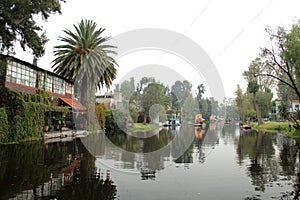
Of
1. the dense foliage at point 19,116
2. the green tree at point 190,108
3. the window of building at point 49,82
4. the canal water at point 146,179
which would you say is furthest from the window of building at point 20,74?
the green tree at point 190,108

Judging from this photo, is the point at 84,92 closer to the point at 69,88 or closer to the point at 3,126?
the point at 69,88

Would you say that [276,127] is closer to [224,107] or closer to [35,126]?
[35,126]

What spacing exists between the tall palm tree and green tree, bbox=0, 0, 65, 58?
18.7 metres

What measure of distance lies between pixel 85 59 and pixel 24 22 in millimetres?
21037

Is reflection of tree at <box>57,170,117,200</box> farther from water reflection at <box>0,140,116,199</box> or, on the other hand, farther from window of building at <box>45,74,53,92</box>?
window of building at <box>45,74,53,92</box>

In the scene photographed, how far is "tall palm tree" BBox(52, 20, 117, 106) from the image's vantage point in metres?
38.1

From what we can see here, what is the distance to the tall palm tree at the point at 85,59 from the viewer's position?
38062mm

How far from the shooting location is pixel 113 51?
4194 cm

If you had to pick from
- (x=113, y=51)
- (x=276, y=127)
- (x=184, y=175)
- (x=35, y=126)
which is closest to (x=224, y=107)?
(x=276, y=127)

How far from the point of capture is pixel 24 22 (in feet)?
55.2

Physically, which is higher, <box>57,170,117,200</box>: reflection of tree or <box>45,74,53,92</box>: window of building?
<box>45,74,53,92</box>: window of building

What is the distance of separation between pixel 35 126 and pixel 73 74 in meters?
15.4

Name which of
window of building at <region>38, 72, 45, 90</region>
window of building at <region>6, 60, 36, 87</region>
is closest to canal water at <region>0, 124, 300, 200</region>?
window of building at <region>6, 60, 36, 87</region>

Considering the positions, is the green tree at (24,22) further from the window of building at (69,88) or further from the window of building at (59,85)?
the window of building at (69,88)
